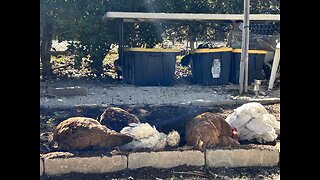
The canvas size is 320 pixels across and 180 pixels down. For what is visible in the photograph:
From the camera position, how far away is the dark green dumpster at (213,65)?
991cm

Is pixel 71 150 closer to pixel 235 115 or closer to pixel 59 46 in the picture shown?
pixel 235 115

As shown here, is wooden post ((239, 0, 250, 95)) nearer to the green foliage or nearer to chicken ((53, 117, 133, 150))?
the green foliage

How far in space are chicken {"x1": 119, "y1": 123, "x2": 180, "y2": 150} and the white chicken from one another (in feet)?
→ 2.43

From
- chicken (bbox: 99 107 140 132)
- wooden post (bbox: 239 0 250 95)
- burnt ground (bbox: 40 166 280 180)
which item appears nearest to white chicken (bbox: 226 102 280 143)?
burnt ground (bbox: 40 166 280 180)

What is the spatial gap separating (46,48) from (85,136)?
22.1ft

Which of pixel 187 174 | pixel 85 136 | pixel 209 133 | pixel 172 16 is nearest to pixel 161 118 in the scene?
pixel 209 133

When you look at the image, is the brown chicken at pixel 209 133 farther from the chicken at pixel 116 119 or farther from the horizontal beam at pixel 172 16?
the horizontal beam at pixel 172 16

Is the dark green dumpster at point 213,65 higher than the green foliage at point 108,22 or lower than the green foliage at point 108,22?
lower

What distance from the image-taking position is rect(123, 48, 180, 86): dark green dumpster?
973cm

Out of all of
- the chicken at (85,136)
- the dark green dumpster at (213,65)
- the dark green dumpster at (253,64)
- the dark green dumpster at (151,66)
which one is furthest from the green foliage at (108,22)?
the chicken at (85,136)

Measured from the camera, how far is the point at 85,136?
4.07 metres

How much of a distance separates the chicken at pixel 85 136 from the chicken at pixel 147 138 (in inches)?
3.7
